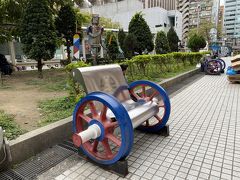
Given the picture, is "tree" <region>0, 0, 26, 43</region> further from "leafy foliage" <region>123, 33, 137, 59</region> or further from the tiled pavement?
the tiled pavement

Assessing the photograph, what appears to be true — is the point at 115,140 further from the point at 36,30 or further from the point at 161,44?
the point at 161,44

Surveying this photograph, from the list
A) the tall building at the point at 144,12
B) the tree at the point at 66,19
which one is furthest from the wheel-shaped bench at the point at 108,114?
A: the tall building at the point at 144,12

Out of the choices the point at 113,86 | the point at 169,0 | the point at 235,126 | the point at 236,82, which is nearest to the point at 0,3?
the point at 113,86

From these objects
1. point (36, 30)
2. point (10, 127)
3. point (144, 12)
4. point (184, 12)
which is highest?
point (184, 12)

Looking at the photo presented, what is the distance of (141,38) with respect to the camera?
40.0 feet

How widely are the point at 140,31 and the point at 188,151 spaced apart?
10.2 m

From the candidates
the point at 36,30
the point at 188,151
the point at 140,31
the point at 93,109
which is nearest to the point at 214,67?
the point at 140,31

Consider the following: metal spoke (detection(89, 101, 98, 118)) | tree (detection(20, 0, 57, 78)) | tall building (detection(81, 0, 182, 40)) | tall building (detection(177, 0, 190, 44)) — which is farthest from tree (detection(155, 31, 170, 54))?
tall building (detection(177, 0, 190, 44))

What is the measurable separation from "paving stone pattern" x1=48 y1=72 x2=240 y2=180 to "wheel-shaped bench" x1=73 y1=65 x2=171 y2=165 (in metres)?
0.23

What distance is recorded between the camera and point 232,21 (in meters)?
77.7

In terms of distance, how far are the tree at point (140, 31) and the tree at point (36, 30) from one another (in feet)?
17.9

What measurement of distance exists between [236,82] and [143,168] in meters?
7.37

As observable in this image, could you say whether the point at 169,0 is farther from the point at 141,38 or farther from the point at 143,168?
the point at 143,168

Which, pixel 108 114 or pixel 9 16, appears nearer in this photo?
pixel 108 114
